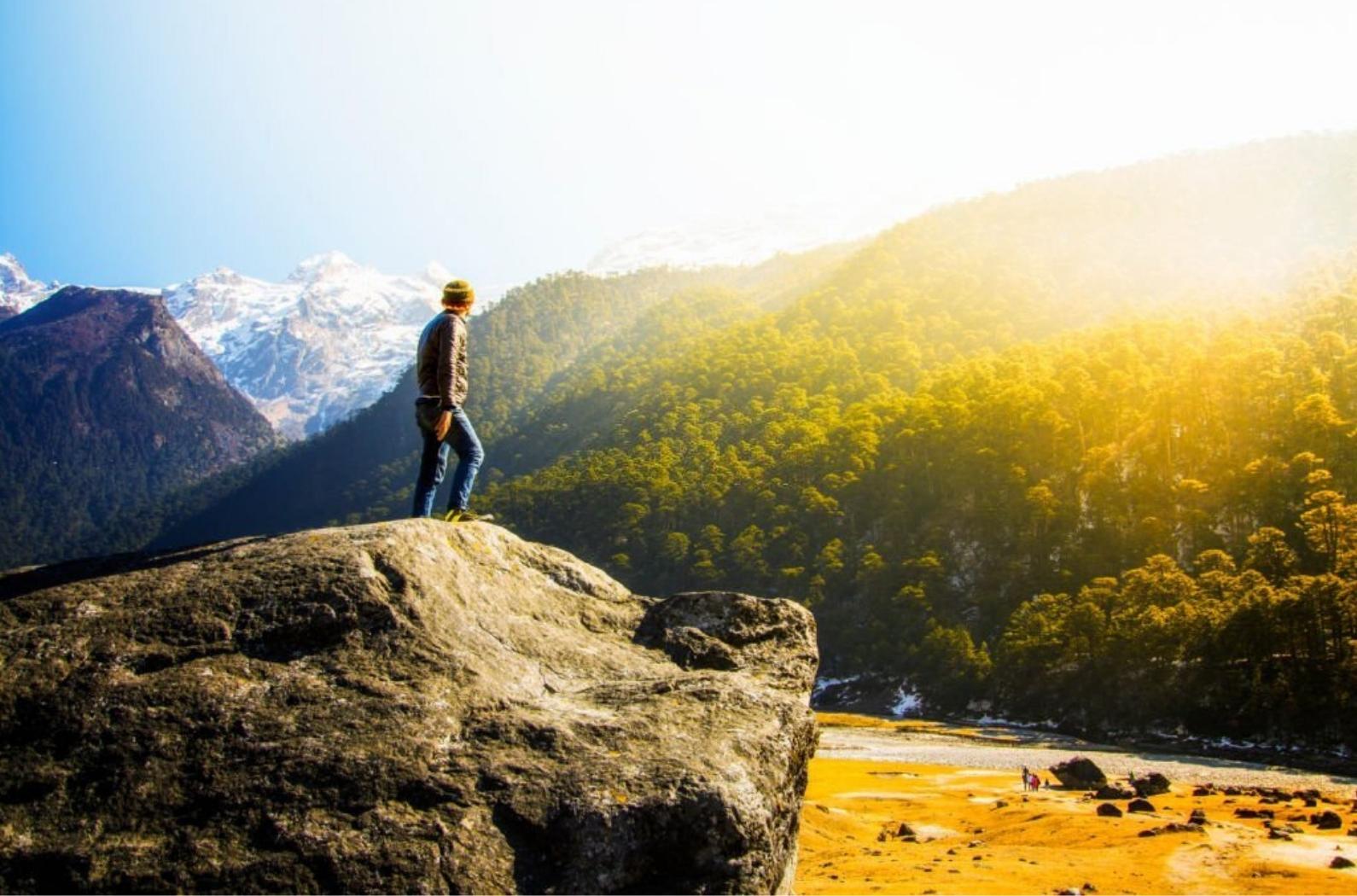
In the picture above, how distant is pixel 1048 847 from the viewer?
1162 inches

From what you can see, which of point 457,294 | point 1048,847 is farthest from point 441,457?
point 1048,847

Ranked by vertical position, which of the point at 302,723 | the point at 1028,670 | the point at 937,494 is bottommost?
the point at 1028,670

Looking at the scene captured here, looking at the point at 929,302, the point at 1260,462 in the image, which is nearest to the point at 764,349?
the point at 929,302

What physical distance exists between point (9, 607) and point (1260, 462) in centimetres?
10076

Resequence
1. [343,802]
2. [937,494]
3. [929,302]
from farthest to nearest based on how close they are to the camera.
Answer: [929,302]
[937,494]
[343,802]

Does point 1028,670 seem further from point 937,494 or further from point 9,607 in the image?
point 9,607

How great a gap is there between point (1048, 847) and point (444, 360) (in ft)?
94.0

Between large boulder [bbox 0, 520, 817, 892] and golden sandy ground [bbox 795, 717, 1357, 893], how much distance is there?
56.1 ft

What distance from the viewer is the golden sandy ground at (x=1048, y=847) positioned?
73.8 ft

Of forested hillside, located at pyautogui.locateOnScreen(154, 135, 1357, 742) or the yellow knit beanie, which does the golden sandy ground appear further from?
forested hillside, located at pyautogui.locateOnScreen(154, 135, 1357, 742)

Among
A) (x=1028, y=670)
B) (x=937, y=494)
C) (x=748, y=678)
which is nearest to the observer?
(x=748, y=678)

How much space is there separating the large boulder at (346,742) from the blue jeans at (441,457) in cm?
174

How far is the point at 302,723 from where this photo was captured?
5590 millimetres

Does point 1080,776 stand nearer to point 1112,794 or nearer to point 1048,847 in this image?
point 1112,794
